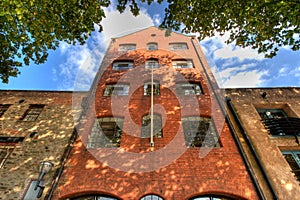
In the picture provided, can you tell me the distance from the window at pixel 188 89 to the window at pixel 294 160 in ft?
18.6

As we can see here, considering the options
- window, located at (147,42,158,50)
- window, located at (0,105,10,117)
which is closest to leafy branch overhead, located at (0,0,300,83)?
window, located at (0,105,10,117)

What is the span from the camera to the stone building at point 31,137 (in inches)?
268

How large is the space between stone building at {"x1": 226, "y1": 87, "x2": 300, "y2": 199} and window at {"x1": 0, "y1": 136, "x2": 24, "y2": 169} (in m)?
11.1

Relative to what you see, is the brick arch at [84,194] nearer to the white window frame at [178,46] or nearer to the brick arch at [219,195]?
the brick arch at [219,195]

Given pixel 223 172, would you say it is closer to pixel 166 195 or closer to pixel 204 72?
pixel 166 195

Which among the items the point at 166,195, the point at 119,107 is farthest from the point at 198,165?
the point at 119,107

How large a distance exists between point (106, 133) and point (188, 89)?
6305 millimetres

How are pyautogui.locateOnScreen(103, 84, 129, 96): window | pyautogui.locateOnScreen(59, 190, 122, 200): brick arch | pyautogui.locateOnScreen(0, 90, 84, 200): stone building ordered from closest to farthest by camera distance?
pyautogui.locateOnScreen(59, 190, 122, 200): brick arch < pyautogui.locateOnScreen(0, 90, 84, 200): stone building < pyautogui.locateOnScreen(103, 84, 129, 96): window

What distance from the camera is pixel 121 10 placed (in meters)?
10.3

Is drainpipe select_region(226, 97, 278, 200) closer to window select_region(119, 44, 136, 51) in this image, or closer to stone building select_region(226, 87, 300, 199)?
stone building select_region(226, 87, 300, 199)

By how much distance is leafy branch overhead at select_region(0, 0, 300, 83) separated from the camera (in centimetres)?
718

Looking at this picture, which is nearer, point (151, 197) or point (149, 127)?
point (151, 197)

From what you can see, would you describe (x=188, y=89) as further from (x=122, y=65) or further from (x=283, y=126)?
(x=122, y=65)

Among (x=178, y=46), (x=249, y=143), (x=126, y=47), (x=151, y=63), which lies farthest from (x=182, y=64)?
(x=249, y=143)
